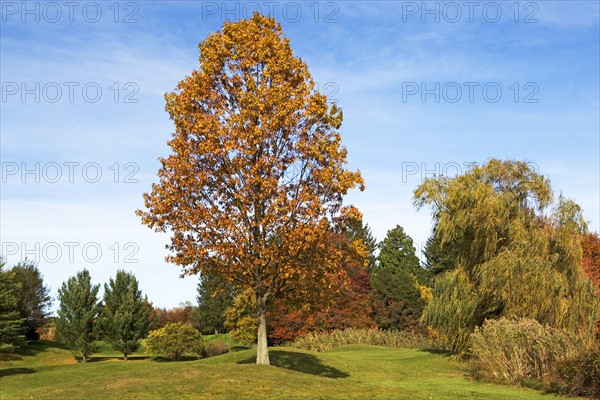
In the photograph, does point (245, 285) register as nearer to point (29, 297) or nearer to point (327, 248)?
point (327, 248)

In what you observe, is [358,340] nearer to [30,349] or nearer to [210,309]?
[210,309]

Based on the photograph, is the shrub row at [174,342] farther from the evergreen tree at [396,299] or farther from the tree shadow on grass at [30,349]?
the evergreen tree at [396,299]

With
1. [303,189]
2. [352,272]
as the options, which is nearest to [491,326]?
[303,189]

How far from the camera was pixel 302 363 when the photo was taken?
31.2 meters

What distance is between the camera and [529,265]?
3106cm

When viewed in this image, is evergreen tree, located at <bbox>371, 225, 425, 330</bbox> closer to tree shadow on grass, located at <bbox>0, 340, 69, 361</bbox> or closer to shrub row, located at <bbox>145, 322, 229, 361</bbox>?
shrub row, located at <bbox>145, 322, 229, 361</bbox>

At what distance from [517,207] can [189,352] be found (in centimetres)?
2359

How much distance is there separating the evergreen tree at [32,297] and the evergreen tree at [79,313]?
1168cm

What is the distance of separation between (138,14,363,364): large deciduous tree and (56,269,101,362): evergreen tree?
24.1 meters

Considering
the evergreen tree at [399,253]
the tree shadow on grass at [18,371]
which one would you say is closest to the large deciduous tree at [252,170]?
the tree shadow on grass at [18,371]

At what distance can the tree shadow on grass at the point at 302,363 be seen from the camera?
95.2 feet

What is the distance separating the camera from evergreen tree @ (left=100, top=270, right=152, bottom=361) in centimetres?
4534

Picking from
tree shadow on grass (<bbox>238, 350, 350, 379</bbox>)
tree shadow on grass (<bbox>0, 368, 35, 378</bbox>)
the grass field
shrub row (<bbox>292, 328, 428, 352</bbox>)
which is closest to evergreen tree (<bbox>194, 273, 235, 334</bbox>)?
shrub row (<bbox>292, 328, 428, 352</bbox>)

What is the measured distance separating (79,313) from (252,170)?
28.3 meters
